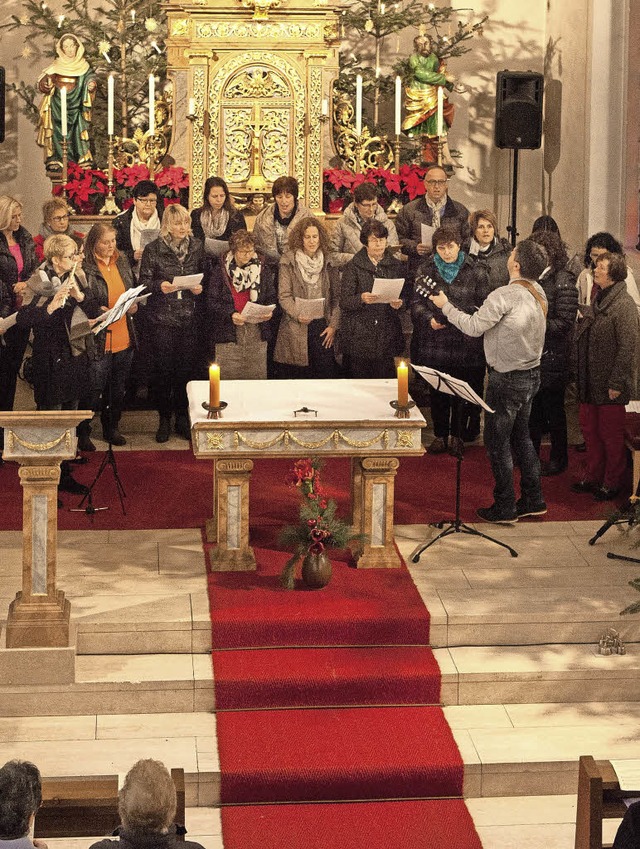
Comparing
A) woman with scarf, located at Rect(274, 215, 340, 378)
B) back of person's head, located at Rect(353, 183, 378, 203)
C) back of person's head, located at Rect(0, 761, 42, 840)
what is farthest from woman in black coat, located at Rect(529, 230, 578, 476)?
back of person's head, located at Rect(0, 761, 42, 840)

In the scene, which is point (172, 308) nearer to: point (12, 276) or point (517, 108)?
point (12, 276)

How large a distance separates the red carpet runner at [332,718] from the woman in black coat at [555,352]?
2.14 metres

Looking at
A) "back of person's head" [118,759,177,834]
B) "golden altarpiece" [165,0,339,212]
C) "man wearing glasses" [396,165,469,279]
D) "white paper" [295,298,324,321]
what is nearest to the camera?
"back of person's head" [118,759,177,834]

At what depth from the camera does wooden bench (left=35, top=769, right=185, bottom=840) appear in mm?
5352

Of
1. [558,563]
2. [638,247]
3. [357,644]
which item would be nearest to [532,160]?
[638,247]

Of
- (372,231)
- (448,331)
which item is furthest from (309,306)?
(448,331)

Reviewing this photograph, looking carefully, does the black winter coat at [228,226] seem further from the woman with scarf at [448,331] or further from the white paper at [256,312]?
the woman with scarf at [448,331]

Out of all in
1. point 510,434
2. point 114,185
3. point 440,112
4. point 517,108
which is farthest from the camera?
point 517,108

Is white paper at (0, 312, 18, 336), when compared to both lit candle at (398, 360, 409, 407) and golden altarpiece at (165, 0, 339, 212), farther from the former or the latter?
golden altarpiece at (165, 0, 339, 212)

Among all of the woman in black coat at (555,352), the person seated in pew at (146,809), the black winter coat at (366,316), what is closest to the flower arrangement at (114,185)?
the black winter coat at (366,316)

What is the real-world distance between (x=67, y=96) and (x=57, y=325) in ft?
14.2

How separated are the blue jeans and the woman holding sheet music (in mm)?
2293

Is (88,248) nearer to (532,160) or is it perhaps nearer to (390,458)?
(390,458)

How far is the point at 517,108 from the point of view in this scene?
535 inches
